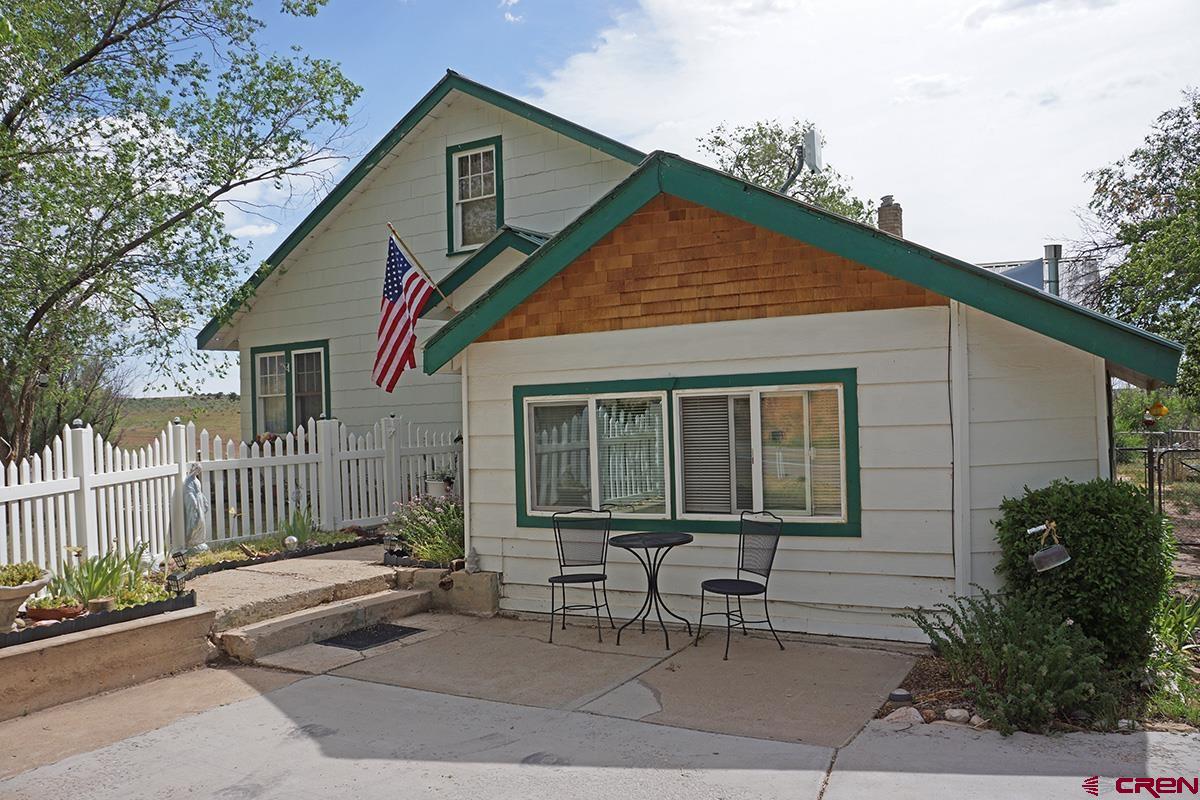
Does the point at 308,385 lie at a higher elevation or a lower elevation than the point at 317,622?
higher

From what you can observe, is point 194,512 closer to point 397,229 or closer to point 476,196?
point 397,229

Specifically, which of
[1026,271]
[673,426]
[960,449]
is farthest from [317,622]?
[1026,271]

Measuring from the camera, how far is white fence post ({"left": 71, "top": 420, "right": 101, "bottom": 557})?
26.1ft

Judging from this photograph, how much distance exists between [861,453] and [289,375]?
11228 millimetres

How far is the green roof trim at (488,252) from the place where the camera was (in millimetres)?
11602

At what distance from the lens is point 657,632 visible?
7.83 metres

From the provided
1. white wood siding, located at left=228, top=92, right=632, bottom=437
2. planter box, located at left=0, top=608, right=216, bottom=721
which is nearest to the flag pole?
white wood siding, located at left=228, top=92, right=632, bottom=437

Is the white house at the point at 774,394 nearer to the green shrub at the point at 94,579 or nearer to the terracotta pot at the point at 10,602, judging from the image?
the green shrub at the point at 94,579

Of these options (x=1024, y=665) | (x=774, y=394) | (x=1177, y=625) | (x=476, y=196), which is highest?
(x=476, y=196)

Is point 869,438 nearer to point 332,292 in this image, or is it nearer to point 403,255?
point 403,255

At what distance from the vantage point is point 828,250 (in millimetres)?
7008

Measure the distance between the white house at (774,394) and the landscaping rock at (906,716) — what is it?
1.47 m

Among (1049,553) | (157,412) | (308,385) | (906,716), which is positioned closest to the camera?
(906,716)

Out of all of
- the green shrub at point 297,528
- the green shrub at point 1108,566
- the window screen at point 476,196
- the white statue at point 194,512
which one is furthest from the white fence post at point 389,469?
the green shrub at point 1108,566
